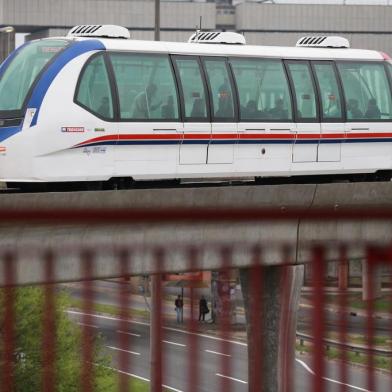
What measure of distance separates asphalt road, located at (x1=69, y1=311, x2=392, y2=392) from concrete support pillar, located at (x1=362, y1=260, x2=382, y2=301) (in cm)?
42

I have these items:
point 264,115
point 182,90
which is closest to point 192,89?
point 182,90

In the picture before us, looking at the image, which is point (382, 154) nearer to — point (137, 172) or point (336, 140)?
point (336, 140)

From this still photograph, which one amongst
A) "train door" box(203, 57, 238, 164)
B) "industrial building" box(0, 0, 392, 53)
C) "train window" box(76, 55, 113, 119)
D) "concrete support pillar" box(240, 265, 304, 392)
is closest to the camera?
"concrete support pillar" box(240, 265, 304, 392)

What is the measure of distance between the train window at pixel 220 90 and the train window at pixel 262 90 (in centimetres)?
22

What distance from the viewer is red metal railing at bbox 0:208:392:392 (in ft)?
18.0

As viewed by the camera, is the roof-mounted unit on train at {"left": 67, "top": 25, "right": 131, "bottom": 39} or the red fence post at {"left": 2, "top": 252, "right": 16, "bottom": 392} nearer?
the red fence post at {"left": 2, "top": 252, "right": 16, "bottom": 392}

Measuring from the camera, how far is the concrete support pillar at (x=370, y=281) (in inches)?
228

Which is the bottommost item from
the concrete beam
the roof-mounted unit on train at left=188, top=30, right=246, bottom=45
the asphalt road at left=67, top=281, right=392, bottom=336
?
the asphalt road at left=67, top=281, right=392, bottom=336

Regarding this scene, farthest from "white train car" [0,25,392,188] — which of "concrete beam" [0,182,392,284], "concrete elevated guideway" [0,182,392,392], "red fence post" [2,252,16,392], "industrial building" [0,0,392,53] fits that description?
"industrial building" [0,0,392,53]

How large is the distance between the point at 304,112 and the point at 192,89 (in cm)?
238

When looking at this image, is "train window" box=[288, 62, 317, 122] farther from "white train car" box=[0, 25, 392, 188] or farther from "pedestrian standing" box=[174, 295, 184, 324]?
"pedestrian standing" box=[174, 295, 184, 324]

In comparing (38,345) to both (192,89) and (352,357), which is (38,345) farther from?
(192,89)

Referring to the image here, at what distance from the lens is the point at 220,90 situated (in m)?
21.0

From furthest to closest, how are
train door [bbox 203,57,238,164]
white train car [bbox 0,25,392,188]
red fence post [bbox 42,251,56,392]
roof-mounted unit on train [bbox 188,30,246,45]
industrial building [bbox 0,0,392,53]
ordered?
industrial building [bbox 0,0,392,53]
roof-mounted unit on train [bbox 188,30,246,45]
train door [bbox 203,57,238,164]
white train car [bbox 0,25,392,188]
red fence post [bbox 42,251,56,392]
